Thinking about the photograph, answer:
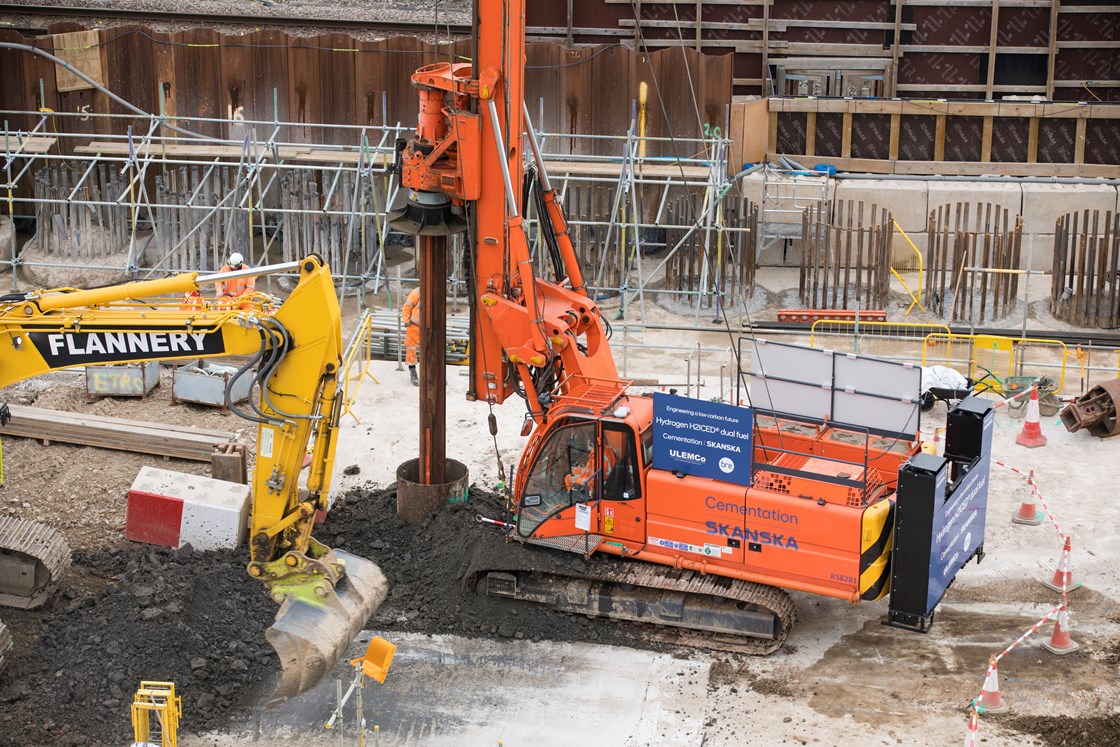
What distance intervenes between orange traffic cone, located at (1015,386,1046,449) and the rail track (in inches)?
566

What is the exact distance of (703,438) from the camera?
1293 cm

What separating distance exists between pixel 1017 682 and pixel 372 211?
50.9 feet

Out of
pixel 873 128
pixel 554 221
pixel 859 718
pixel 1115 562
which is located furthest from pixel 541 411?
pixel 873 128

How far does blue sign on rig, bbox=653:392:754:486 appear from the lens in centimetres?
1277

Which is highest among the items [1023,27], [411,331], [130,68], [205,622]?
[1023,27]

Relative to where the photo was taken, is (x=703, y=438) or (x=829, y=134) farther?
(x=829, y=134)

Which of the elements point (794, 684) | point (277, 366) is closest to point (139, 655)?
point (277, 366)

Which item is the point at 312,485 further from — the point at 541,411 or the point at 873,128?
the point at 873,128

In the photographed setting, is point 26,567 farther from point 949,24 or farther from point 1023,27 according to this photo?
point 1023,27

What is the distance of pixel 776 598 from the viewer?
42.5ft

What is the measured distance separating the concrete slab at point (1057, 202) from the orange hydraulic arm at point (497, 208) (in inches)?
567

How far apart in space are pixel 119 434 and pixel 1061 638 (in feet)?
36.2

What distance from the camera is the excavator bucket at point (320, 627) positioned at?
11.3 m

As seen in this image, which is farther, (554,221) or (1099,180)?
(1099,180)
